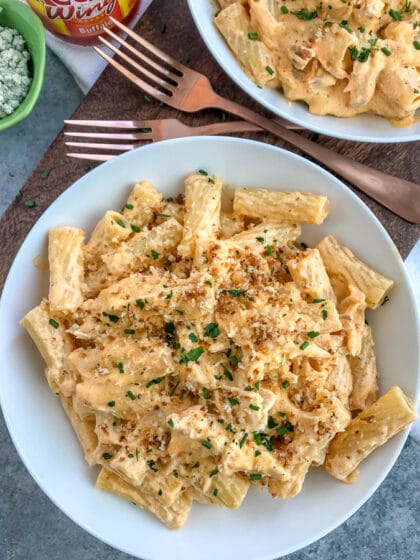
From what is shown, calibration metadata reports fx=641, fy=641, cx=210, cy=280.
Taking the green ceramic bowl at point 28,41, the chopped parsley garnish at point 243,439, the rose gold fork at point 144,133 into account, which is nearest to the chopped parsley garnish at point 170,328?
the chopped parsley garnish at point 243,439

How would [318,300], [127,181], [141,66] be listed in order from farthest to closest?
[141,66]
[127,181]
[318,300]

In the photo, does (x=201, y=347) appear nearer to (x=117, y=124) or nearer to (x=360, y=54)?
(x=117, y=124)

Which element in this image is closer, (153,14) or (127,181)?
(127,181)

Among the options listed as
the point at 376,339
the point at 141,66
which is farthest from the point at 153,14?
the point at 376,339

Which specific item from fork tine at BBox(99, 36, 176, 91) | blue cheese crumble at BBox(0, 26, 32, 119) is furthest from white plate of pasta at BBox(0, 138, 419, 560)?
blue cheese crumble at BBox(0, 26, 32, 119)

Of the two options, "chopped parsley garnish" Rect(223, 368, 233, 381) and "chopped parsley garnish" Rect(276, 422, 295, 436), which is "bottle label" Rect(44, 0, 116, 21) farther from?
"chopped parsley garnish" Rect(276, 422, 295, 436)

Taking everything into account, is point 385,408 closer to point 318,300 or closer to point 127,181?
point 318,300
